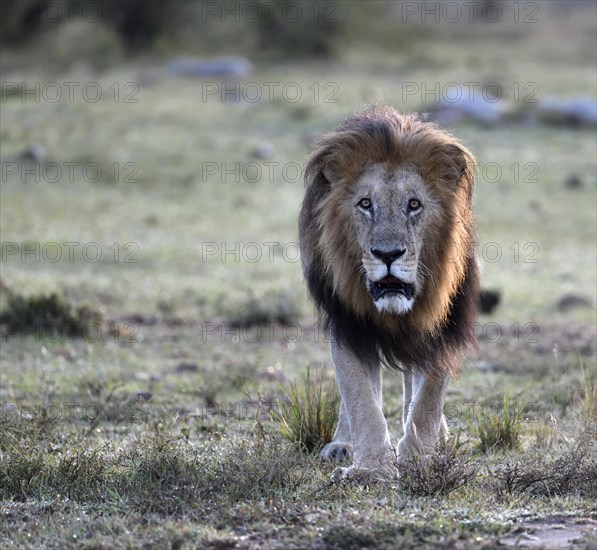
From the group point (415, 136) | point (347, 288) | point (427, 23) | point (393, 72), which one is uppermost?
point (427, 23)

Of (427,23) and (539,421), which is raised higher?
(427,23)

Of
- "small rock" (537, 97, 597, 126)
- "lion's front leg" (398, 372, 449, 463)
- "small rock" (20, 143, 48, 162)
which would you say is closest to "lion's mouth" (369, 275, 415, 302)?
"lion's front leg" (398, 372, 449, 463)

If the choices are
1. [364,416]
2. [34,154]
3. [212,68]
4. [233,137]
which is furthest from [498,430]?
[212,68]

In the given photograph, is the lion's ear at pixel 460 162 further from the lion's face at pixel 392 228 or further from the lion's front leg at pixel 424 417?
the lion's front leg at pixel 424 417

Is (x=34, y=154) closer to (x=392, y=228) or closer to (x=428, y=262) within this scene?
(x=428, y=262)

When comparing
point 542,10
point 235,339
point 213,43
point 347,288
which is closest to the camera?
point 347,288

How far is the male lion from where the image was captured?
5664mm

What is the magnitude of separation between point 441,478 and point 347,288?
109 cm

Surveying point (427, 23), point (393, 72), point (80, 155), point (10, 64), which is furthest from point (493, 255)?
point (427, 23)

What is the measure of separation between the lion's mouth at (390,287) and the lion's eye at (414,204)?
15.5 inches

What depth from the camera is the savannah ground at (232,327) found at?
4922 mm

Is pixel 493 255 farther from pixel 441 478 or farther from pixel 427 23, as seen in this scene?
pixel 427 23

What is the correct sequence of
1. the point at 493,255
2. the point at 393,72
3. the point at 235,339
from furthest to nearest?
1. the point at 393,72
2. the point at 493,255
3. the point at 235,339

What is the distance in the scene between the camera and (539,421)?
6.94 metres
